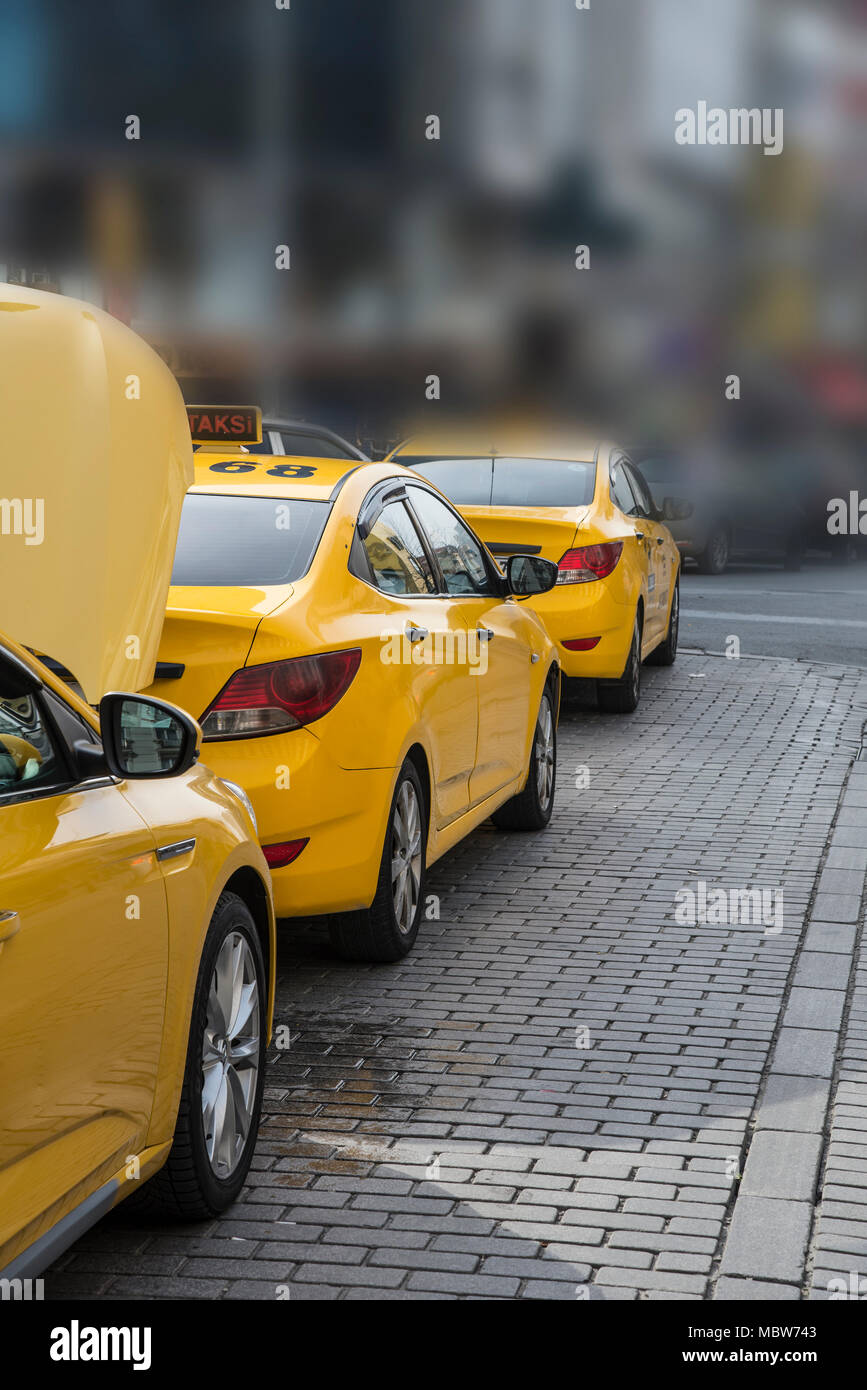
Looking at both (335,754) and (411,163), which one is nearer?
(335,754)

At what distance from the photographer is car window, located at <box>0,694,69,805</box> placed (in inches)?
134

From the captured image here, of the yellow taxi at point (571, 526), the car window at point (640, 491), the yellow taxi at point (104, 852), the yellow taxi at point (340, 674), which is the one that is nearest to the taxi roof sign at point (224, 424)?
the yellow taxi at point (340, 674)

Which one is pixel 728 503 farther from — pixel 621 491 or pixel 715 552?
pixel 621 491

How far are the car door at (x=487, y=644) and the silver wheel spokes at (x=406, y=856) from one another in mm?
785

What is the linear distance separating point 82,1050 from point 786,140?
206 feet

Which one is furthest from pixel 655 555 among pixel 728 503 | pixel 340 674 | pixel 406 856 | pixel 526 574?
pixel 728 503

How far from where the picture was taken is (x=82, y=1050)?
333 cm

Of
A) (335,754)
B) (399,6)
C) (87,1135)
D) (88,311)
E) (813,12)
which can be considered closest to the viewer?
(87,1135)

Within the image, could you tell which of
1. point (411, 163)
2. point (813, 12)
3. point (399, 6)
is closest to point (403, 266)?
point (411, 163)

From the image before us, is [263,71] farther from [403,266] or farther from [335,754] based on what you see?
[335,754]

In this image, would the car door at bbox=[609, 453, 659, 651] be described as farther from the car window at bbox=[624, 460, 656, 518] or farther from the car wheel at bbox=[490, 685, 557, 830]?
the car wheel at bbox=[490, 685, 557, 830]

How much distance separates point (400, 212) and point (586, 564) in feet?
82.2

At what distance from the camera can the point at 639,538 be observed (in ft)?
41.0
